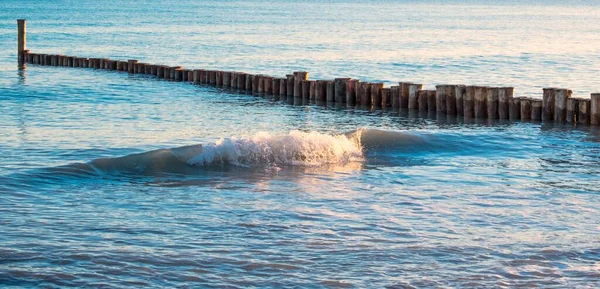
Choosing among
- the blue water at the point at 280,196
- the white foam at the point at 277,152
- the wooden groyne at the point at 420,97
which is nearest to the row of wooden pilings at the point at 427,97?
the wooden groyne at the point at 420,97

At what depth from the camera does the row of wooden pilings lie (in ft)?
73.2

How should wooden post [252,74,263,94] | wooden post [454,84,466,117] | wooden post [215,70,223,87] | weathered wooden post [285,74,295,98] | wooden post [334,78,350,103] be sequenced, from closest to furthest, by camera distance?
wooden post [454,84,466,117] → wooden post [334,78,350,103] → weathered wooden post [285,74,295,98] → wooden post [252,74,263,94] → wooden post [215,70,223,87]

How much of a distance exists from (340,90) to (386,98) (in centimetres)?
169

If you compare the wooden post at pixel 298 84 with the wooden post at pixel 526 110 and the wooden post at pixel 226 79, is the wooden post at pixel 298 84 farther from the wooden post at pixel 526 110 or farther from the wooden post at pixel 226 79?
the wooden post at pixel 526 110

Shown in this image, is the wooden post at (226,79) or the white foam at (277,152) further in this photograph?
the wooden post at (226,79)

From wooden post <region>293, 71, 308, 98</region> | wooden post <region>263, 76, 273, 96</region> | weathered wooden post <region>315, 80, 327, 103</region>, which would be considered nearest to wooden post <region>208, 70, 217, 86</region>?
wooden post <region>263, 76, 273, 96</region>

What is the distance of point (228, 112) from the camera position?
84.4ft

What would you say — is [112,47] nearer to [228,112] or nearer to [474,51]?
[474,51]

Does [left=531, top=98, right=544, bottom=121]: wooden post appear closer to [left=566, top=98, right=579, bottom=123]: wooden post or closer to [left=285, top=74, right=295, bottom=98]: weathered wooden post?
[left=566, top=98, right=579, bottom=123]: wooden post

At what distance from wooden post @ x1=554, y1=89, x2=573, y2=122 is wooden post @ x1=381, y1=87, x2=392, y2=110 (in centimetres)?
498

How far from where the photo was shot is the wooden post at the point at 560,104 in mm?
22250

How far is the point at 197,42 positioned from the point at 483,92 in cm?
4565

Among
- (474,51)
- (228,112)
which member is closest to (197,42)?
(474,51)

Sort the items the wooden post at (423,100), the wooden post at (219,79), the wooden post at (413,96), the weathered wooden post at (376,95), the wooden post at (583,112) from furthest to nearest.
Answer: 1. the wooden post at (219,79)
2. the weathered wooden post at (376,95)
3. the wooden post at (413,96)
4. the wooden post at (423,100)
5. the wooden post at (583,112)
